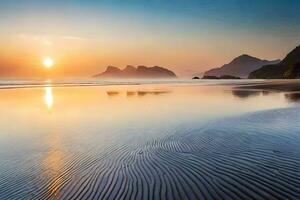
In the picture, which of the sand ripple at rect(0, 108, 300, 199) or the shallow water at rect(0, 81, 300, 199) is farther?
the shallow water at rect(0, 81, 300, 199)

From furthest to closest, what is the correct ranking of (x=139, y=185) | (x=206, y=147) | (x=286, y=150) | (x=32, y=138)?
(x=32, y=138), (x=206, y=147), (x=286, y=150), (x=139, y=185)

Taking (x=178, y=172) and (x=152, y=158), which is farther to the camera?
(x=152, y=158)

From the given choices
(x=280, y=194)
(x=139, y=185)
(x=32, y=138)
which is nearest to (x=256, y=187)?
(x=280, y=194)

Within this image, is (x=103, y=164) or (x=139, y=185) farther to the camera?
(x=103, y=164)

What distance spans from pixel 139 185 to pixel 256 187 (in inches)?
109

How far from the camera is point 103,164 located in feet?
31.4

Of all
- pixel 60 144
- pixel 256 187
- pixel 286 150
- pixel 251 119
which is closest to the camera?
pixel 256 187

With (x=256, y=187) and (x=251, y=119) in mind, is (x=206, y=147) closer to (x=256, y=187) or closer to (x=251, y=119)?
(x=256, y=187)

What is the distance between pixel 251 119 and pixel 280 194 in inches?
455

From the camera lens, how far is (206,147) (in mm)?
11484

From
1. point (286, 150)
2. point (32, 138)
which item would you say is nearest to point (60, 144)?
point (32, 138)

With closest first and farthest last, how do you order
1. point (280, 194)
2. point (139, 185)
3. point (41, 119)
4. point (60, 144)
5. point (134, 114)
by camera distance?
point (280, 194) → point (139, 185) → point (60, 144) → point (41, 119) → point (134, 114)

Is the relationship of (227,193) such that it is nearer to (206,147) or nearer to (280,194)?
(280,194)

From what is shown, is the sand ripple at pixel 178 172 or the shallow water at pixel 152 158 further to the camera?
the shallow water at pixel 152 158
